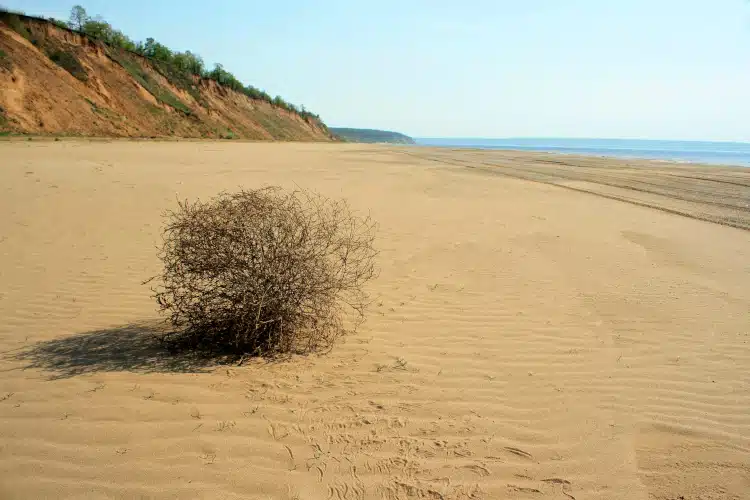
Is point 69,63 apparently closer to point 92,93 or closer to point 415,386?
point 92,93

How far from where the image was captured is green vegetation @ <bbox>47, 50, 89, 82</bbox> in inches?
1428

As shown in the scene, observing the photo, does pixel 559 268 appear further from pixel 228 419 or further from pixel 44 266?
pixel 44 266

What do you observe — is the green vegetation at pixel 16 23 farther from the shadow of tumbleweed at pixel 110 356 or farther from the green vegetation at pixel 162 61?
the shadow of tumbleweed at pixel 110 356

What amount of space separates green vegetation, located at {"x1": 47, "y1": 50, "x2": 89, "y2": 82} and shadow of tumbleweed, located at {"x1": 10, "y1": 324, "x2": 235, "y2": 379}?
3813cm

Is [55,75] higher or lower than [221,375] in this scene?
higher

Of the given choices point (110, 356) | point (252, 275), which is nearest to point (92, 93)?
point (110, 356)

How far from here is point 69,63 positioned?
120 feet

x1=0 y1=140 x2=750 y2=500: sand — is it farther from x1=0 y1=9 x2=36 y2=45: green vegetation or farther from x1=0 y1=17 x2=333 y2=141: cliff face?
x1=0 y1=9 x2=36 y2=45: green vegetation

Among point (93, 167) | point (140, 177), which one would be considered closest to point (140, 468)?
point (140, 177)

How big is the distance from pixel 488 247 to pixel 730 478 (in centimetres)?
599

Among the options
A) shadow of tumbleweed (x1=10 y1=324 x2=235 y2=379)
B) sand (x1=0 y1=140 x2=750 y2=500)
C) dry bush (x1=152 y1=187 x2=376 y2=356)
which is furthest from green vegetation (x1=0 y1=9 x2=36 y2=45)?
dry bush (x1=152 y1=187 x2=376 y2=356)

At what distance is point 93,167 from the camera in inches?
640

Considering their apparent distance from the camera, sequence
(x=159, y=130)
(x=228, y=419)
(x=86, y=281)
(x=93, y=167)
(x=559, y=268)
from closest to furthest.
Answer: (x=228, y=419), (x=86, y=281), (x=559, y=268), (x=93, y=167), (x=159, y=130)

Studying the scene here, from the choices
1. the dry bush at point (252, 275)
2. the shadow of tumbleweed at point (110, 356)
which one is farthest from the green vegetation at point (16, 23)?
the dry bush at point (252, 275)
